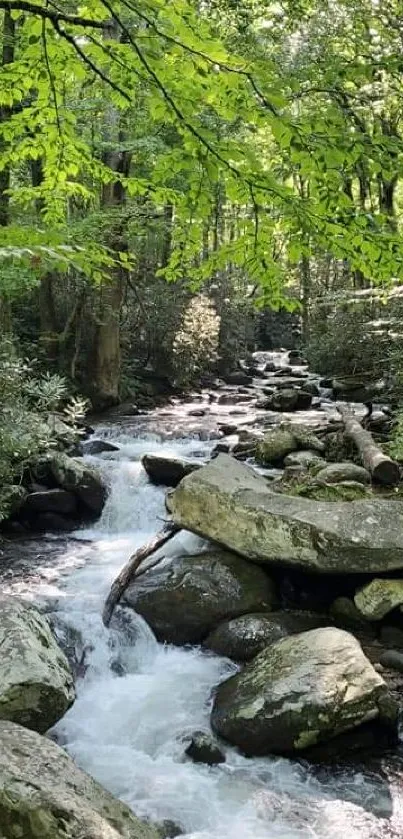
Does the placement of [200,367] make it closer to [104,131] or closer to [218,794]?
[104,131]

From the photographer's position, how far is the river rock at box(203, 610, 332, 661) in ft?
20.2

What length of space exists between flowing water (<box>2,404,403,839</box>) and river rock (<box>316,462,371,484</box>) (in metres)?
2.13

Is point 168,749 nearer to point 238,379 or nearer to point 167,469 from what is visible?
point 167,469

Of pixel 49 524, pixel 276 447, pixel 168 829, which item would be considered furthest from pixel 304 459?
pixel 168 829

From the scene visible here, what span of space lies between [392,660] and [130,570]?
2893 millimetres

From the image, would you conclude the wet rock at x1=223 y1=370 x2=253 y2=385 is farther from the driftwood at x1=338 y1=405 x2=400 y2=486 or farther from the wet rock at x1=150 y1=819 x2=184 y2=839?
the wet rock at x1=150 y1=819 x2=184 y2=839

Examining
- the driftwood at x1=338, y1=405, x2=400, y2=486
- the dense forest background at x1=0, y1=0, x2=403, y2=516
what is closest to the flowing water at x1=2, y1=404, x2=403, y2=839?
the dense forest background at x1=0, y1=0, x2=403, y2=516

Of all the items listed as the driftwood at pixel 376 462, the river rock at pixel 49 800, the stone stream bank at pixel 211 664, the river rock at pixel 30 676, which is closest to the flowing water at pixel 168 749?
the stone stream bank at pixel 211 664

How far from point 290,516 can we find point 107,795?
366 cm

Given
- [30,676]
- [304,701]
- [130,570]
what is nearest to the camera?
[30,676]

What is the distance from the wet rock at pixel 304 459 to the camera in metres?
10.2

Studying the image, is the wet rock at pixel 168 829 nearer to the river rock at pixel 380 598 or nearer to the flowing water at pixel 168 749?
the flowing water at pixel 168 749

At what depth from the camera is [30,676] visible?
4.62 metres

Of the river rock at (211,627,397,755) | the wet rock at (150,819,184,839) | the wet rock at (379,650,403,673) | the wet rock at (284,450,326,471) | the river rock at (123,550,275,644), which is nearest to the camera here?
the wet rock at (150,819,184,839)
